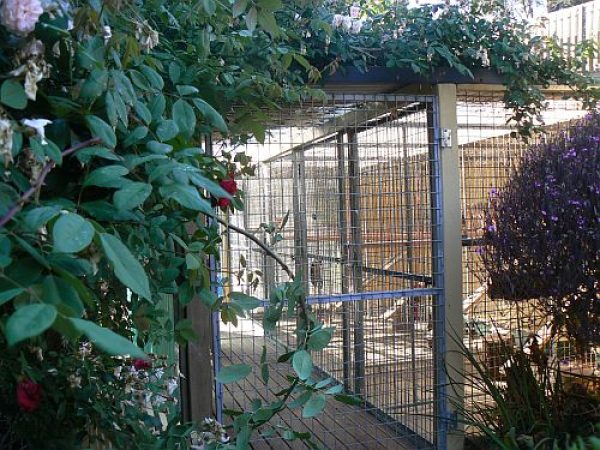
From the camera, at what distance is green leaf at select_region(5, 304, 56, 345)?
1.91 ft

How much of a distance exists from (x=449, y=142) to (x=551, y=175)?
634 millimetres

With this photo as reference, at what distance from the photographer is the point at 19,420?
1958 millimetres

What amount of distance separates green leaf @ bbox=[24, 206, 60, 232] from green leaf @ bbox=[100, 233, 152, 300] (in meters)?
0.07

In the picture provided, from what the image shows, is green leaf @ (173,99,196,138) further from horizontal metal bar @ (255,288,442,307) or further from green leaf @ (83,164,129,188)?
horizontal metal bar @ (255,288,442,307)

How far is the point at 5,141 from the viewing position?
0.79 metres

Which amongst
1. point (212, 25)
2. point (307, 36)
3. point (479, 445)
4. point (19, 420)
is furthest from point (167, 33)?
point (479, 445)

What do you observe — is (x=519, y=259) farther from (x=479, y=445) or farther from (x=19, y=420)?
(x=19, y=420)

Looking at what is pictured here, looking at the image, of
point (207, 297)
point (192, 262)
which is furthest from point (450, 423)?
point (192, 262)

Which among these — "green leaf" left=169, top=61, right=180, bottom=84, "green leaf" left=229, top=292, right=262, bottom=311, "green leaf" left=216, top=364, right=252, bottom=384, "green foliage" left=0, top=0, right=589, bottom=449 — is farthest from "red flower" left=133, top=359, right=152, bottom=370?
"green leaf" left=169, top=61, right=180, bottom=84

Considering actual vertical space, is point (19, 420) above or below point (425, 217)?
below

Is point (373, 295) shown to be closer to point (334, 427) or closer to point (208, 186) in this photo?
point (334, 427)

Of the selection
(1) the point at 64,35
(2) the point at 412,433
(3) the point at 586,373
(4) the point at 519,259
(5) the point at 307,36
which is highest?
(5) the point at 307,36

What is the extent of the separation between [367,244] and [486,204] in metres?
0.71

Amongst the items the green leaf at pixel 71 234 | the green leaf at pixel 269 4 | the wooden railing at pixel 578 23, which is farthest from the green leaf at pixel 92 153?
the wooden railing at pixel 578 23
